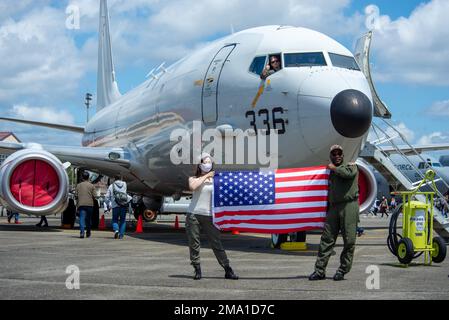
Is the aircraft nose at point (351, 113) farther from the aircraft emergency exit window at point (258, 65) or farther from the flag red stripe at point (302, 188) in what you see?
the aircraft emergency exit window at point (258, 65)

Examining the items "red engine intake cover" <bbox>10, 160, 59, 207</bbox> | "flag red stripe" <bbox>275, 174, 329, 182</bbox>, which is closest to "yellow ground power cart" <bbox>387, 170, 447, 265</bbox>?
"flag red stripe" <bbox>275, 174, 329, 182</bbox>

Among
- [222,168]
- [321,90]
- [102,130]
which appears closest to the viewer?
[321,90]

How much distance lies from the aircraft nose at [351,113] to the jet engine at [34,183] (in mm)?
7805

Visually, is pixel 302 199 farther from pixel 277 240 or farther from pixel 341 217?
pixel 277 240

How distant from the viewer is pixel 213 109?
1242cm

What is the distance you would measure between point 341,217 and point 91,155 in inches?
418

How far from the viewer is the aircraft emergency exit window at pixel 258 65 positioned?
458 inches

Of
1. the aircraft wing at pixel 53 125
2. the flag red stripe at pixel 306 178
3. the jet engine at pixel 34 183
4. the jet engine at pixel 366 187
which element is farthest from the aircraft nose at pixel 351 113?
the aircraft wing at pixel 53 125

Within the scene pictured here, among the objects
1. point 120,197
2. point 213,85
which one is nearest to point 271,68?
point 213,85

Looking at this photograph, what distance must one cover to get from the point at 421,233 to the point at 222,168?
3.93m

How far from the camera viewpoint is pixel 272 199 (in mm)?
9508
